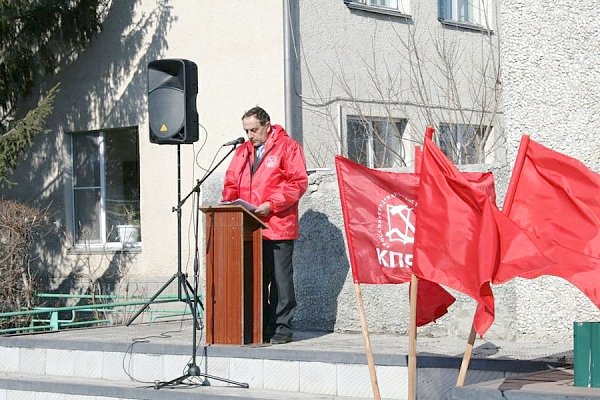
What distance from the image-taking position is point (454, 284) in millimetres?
7039

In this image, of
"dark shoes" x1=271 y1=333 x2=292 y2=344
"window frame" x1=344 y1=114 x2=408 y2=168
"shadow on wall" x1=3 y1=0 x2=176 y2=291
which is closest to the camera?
"dark shoes" x1=271 y1=333 x2=292 y2=344

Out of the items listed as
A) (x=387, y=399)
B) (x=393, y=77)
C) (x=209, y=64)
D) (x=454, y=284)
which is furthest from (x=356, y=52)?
(x=454, y=284)

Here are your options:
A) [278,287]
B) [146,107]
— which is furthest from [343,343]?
[146,107]

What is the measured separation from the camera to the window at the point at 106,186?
15953mm

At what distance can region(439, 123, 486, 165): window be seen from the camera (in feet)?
49.8

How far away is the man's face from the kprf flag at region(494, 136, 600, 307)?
11.8 feet

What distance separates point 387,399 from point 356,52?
7112 mm

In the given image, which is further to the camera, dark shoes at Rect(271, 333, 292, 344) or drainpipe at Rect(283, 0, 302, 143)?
drainpipe at Rect(283, 0, 302, 143)

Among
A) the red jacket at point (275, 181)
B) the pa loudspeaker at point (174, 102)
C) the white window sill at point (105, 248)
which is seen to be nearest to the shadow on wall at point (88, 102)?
the white window sill at point (105, 248)

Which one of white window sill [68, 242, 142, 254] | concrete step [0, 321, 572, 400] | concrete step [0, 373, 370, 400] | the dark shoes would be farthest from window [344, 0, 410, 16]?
concrete step [0, 373, 370, 400]

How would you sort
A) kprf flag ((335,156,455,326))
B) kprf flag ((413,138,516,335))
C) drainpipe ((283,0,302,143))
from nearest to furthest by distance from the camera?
kprf flag ((413,138,516,335)), kprf flag ((335,156,455,326)), drainpipe ((283,0,302,143))

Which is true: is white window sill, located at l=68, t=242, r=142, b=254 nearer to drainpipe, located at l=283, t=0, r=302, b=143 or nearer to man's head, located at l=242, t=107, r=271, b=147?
drainpipe, located at l=283, t=0, r=302, b=143

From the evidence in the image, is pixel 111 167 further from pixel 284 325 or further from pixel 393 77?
pixel 284 325

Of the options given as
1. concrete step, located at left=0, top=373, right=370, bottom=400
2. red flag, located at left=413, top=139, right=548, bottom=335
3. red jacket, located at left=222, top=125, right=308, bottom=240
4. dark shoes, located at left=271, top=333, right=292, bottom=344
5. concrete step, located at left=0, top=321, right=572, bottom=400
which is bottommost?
concrete step, located at left=0, top=373, right=370, bottom=400
